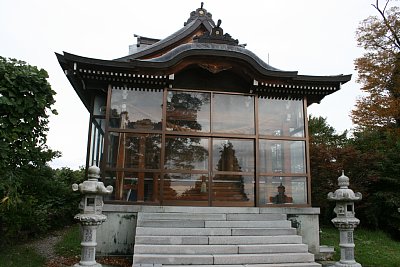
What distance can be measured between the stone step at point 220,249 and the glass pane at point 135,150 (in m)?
2.21

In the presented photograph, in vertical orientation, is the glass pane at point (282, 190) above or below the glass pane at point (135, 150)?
below

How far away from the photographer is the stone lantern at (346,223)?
6434mm

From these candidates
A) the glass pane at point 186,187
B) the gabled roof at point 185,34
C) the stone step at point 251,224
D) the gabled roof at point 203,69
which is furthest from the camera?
the gabled roof at point 185,34

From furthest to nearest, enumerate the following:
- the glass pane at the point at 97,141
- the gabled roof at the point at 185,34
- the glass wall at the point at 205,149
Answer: the gabled roof at the point at 185,34 → the glass pane at the point at 97,141 → the glass wall at the point at 205,149

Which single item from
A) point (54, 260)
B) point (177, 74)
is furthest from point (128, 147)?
point (54, 260)

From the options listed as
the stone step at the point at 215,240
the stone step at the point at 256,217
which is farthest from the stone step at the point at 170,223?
the stone step at the point at 256,217

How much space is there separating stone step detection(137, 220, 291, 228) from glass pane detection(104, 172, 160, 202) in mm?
866

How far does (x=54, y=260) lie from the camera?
6.80m

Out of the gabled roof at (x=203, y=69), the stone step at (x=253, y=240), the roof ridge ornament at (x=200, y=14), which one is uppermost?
the roof ridge ornament at (x=200, y=14)

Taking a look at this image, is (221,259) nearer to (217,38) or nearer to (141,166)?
(141,166)

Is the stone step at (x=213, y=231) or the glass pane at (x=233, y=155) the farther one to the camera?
the glass pane at (x=233, y=155)

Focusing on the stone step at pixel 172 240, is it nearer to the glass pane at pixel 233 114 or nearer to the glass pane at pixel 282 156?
the glass pane at pixel 282 156

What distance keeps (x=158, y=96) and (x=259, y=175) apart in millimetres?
3208

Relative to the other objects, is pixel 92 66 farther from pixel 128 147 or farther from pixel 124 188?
pixel 124 188
